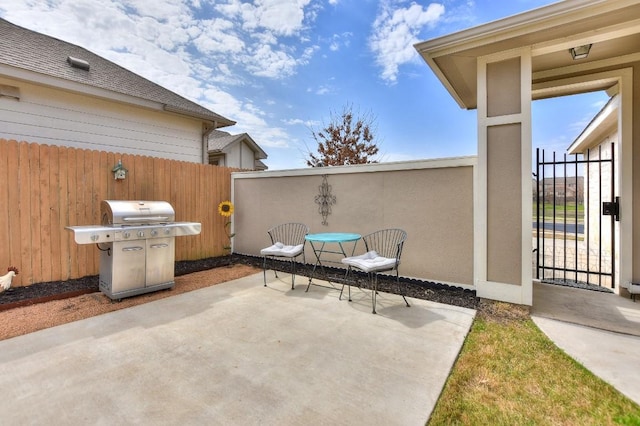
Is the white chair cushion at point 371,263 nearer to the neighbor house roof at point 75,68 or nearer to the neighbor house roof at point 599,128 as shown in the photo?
the neighbor house roof at point 599,128

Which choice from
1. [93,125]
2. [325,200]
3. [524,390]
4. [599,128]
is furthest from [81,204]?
[599,128]

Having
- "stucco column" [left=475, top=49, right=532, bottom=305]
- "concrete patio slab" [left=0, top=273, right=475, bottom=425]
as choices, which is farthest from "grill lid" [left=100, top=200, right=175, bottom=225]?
"stucco column" [left=475, top=49, right=532, bottom=305]

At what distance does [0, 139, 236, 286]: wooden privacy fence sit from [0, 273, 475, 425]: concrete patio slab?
6.09 ft

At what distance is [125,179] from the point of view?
16.2 feet

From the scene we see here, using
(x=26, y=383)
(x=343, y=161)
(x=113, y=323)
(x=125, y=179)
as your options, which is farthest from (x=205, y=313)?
(x=343, y=161)

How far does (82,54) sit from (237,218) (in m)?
5.78

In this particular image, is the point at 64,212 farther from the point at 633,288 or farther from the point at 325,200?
the point at 633,288

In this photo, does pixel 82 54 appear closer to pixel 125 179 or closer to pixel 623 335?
pixel 125 179

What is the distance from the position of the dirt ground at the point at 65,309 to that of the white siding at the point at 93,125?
373 centimetres

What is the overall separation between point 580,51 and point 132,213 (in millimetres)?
6070

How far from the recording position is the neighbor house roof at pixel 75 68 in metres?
5.26

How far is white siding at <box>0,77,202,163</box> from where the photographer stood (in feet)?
17.1

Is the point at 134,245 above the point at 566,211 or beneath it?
beneath

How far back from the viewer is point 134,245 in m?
3.74
